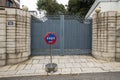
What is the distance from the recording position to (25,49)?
879cm

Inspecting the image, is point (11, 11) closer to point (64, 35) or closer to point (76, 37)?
point (64, 35)

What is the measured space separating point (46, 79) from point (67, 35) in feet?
15.0

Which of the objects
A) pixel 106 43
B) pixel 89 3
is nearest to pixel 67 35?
pixel 106 43

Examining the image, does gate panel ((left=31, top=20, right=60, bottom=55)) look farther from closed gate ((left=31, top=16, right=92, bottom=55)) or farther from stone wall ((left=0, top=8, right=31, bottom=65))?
stone wall ((left=0, top=8, right=31, bottom=65))

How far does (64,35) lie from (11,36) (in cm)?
331

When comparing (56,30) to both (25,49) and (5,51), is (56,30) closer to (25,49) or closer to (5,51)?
(25,49)

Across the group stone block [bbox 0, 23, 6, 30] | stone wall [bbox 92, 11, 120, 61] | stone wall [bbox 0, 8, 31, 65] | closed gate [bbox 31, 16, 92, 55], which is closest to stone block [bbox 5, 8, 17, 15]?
stone wall [bbox 0, 8, 31, 65]

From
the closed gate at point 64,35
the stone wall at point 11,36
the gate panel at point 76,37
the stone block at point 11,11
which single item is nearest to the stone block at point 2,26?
the stone wall at point 11,36

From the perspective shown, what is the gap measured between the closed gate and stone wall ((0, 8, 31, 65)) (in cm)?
151

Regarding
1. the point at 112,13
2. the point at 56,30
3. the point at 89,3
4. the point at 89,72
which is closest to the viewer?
the point at 89,72

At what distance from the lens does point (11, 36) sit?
8.09 metres

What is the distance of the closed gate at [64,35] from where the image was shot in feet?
32.8

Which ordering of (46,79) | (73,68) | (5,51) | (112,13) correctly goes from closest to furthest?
(46,79) → (73,68) → (5,51) → (112,13)

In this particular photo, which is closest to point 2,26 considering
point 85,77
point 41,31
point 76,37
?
point 41,31
